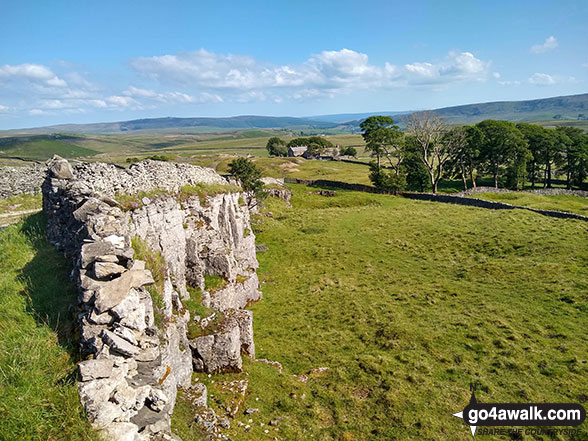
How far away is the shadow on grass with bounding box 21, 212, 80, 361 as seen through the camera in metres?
9.26

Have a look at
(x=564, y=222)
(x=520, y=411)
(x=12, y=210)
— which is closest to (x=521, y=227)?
(x=564, y=222)

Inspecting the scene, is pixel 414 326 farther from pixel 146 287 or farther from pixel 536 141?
pixel 536 141

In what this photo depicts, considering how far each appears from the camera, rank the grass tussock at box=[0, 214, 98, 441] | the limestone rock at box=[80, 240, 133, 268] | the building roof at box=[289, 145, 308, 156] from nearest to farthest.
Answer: the grass tussock at box=[0, 214, 98, 441] < the limestone rock at box=[80, 240, 133, 268] < the building roof at box=[289, 145, 308, 156]

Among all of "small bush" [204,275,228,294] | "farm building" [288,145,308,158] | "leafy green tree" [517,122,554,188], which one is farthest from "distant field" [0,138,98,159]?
"leafy green tree" [517,122,554,188]

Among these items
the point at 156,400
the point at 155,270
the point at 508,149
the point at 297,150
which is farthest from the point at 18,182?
the point at 297,150

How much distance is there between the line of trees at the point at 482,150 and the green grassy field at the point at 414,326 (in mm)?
28536

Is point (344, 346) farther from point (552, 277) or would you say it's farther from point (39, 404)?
point (552, 277)

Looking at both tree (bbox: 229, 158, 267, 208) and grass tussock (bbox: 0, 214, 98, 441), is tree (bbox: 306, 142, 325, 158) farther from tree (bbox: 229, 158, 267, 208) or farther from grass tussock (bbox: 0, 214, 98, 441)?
grass tussock (bbox: 0, 214, 98, 441)

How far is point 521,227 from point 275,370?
36.7 meters

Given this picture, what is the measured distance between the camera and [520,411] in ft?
48.4

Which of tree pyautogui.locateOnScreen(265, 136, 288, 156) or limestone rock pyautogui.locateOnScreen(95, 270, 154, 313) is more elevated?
tree pyautogui.locateOnScreen(265, 136, 288, 156)

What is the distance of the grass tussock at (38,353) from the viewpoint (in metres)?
6.64

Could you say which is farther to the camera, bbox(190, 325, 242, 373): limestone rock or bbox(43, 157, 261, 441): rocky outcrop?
bbox(190, 325, 242, 373): limestone rock

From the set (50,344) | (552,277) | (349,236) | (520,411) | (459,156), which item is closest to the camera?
(50,344)
